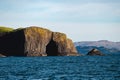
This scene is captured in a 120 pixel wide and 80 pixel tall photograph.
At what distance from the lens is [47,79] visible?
58531 mm

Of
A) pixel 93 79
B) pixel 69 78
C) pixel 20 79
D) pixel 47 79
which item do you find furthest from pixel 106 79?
pixel 20 79

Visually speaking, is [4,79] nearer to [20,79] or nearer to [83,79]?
[20,79]

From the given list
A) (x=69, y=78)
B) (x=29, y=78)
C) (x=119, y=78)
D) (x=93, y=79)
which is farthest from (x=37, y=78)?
(x=119, y=78)

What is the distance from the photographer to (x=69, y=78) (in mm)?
60156

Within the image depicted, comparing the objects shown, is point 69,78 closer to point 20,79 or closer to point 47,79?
point 47,79

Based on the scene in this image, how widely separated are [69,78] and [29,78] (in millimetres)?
7167

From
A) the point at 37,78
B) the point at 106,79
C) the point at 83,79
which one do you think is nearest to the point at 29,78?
the point at 37,78

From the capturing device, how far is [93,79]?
5828 cm

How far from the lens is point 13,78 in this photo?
6003 centimetres

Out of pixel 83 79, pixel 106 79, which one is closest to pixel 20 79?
pixel 83 79

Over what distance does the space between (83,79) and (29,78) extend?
9.65 meters

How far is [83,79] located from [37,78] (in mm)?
8173

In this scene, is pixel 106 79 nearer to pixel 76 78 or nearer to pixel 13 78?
pixel 76 78

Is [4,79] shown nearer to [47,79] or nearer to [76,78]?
[47,79]
